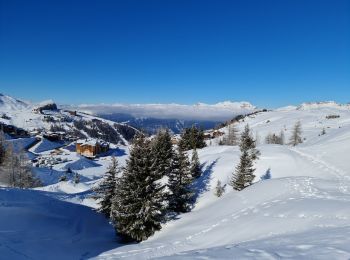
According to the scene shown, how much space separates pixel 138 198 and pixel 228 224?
8381 mm

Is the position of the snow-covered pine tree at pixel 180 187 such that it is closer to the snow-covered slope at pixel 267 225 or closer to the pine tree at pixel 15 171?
the snow-covered slope at pixel 267 225

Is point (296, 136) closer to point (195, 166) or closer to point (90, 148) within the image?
point (195, 166)

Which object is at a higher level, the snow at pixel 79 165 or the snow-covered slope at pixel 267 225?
the snow-covered slope at pixel 267 225

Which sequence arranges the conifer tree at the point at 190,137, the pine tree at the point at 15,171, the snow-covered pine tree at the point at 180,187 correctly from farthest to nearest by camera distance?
the conifer tree at the point at 190,137, the pine tree at the point at 15,171, the snow-covered pine tree at the point at 180,187

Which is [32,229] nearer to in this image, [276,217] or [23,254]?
[23,254]

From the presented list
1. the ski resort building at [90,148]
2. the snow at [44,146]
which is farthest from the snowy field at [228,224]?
the snow at [44,146]

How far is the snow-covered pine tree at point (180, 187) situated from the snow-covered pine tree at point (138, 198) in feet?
23.8

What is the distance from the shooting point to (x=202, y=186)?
46.7 meters

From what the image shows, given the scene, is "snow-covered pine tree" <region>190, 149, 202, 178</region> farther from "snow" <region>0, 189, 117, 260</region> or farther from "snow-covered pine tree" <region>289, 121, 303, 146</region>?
"snow-covered pine tree" <region>289, 121, 303, 146</region>

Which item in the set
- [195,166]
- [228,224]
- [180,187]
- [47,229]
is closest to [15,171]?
[195,166]

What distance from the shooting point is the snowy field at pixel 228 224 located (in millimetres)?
14055

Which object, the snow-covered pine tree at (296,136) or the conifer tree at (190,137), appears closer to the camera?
the conifer tree at (190,137)

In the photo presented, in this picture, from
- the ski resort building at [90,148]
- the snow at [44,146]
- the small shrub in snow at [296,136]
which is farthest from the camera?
the snow at [44,146]

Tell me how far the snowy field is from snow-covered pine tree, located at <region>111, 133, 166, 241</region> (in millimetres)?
1497
